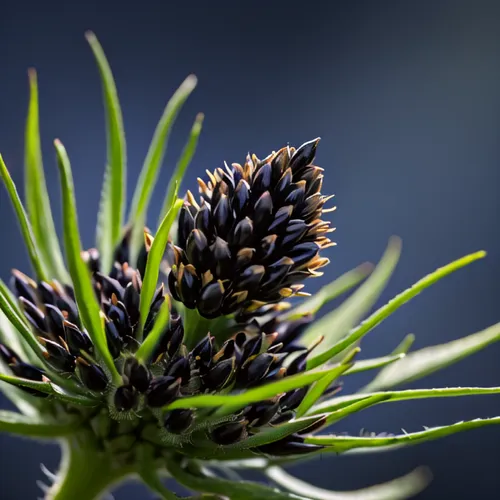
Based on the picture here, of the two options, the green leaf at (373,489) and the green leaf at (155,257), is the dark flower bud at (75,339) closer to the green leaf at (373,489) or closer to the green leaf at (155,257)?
the green leaf at (155,257)

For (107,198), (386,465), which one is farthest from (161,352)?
(386,465)

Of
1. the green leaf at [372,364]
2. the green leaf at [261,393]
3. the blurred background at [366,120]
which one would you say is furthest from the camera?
the blurred background at [366,120]

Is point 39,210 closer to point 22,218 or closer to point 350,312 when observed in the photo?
point 22,218

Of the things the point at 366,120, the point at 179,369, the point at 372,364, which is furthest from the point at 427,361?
the point at 366,120

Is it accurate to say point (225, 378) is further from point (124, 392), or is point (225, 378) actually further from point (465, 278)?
point (465, 278)

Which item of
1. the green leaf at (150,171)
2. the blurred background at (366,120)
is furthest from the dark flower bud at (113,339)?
the blurred background at (366,120)
